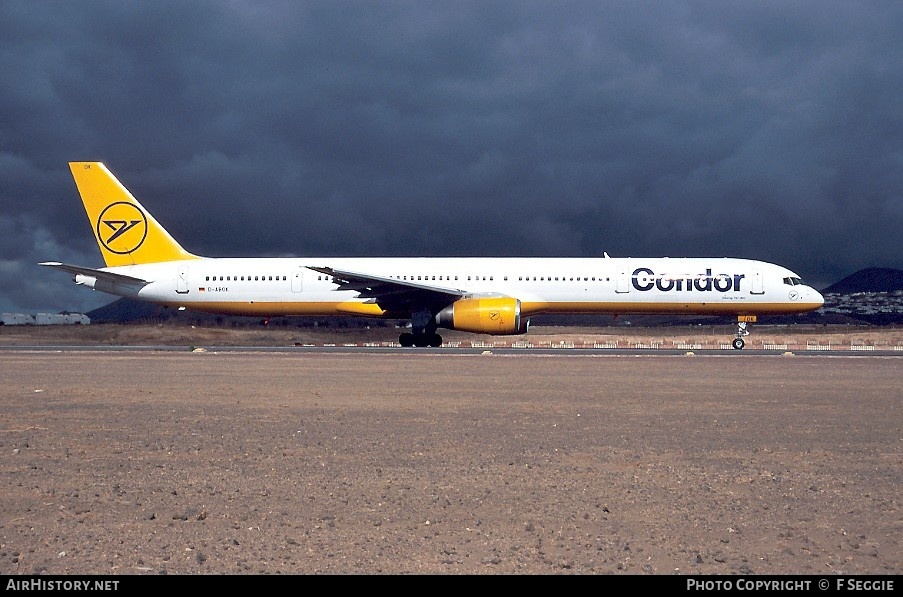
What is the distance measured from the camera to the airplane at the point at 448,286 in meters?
35.7

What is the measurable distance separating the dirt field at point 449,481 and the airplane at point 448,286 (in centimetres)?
1893

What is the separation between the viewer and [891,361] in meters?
27.1

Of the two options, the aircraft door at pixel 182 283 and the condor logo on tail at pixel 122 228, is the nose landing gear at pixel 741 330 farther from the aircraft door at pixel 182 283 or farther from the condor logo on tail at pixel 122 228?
the condor logo on tail at pixel 122 228

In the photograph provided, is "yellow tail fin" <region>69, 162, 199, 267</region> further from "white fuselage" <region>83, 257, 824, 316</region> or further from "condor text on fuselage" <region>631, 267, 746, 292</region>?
"condor text on fuselage" <region>631, 267, 746, 292</region>

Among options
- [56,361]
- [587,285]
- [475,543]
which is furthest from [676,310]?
[475,543]

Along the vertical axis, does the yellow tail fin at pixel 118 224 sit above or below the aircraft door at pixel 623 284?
above

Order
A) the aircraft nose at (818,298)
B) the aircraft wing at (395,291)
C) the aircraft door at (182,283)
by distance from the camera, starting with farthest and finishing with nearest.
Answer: the aircraft door at (182,283) < the aircraft nose at (818,298) < the aircraft wing at (395,291)

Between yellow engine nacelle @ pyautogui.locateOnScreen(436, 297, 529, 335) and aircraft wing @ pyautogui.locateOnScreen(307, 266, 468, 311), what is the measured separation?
1.41m

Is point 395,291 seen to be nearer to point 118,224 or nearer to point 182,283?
point 182,283

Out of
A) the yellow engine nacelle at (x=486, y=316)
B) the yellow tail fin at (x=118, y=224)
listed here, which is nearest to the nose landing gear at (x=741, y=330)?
the yellow engine nacelle at (x=486, y=316)

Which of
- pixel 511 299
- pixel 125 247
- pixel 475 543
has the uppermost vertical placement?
pixel 125 247

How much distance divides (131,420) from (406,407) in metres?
4.28
